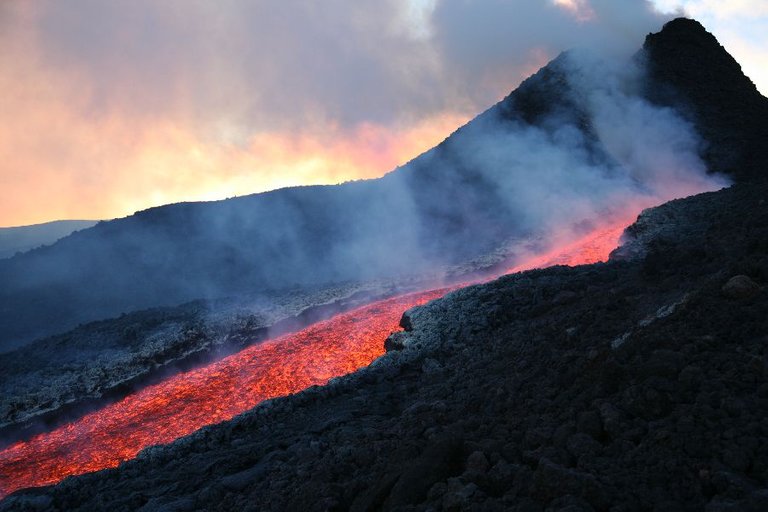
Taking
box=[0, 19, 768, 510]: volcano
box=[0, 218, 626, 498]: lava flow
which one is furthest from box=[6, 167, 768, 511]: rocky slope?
box=[0, 218, 626, 498]: lava flow

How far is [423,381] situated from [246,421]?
3064 millimetres

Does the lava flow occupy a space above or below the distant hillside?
below

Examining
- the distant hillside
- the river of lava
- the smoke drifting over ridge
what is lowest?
the river of lava

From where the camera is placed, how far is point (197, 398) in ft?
42.6

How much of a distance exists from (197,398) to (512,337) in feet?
27.7

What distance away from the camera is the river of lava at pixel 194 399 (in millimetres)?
11070

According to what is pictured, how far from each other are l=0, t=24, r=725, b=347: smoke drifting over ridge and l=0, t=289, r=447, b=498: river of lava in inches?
305

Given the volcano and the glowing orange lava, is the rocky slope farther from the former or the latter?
the glowing orange lava

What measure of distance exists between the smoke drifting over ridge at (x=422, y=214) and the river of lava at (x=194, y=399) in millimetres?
7741

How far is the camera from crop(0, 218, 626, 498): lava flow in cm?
1108

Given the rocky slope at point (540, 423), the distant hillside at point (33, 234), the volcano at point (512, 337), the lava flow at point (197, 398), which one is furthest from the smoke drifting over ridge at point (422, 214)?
the distant hillside at point (33, 234)

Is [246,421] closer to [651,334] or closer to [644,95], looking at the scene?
[651,334]

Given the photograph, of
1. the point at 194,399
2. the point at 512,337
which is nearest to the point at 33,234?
the point at 194,399

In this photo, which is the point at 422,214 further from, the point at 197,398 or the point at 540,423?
the point at 540,423
